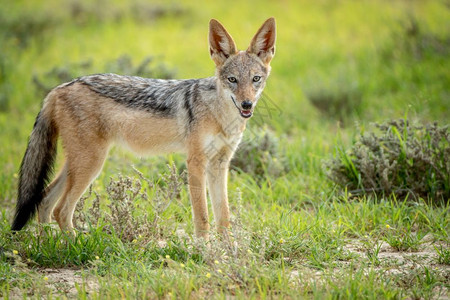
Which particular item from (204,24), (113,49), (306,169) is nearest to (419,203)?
(306,169)

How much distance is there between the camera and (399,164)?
5.88 metres

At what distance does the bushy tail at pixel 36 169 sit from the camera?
4.73 m

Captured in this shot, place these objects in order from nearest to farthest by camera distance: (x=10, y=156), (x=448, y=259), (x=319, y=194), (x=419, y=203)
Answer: (x=448, y=259) → (x=419, y=203) → (x=319, y=194) → (x=10, y=156)

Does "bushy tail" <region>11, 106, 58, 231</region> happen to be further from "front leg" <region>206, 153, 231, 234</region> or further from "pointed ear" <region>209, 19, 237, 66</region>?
"pointed ear" <region>209, 19, 237, 66</region>

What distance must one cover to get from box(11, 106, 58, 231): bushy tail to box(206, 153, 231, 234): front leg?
147 centimetres

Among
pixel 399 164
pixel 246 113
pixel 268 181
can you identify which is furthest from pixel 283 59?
pixel 246 113

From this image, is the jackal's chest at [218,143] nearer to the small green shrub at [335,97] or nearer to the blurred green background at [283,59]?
the blurred green background at [283,59]

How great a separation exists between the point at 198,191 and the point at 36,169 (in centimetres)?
147

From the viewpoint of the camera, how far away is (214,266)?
4.02m

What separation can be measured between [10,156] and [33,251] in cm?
322

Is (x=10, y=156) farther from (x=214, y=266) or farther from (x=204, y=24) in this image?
(x=204, y=24)

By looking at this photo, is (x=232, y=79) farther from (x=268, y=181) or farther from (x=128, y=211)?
(x=268, y=181)

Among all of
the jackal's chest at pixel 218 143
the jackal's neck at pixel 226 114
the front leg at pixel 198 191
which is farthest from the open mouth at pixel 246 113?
the front leg at pixel 198 191

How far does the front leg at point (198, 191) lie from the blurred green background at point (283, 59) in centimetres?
144
